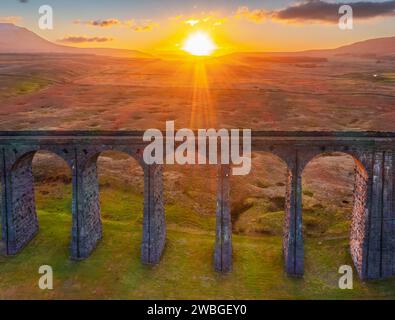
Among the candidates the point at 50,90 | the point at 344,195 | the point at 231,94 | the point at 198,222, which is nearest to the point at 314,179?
the point at 344,195

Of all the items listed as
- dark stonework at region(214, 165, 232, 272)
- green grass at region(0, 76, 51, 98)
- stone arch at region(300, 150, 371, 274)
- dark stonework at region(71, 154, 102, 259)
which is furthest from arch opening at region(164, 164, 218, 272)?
green grass at region(0, 76, 51, 98)

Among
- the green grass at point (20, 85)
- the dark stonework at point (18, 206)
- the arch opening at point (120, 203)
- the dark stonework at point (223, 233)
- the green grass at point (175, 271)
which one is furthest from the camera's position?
the green grass at point (20, 85)

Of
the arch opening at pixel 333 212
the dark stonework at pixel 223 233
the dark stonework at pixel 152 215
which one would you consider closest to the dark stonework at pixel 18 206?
the dark stonework at pixel 152 215

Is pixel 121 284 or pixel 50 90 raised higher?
pixel 50 90

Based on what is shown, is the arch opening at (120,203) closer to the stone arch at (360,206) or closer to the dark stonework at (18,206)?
the dark stonework at (18,206)

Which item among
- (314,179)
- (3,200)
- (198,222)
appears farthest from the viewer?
(314,179)

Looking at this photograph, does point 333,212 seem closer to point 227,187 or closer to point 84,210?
point 227,187

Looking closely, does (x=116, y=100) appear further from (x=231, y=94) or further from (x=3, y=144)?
(x=3, y=144)
